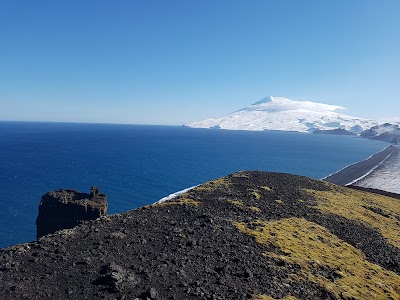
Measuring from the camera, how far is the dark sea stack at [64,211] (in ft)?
158

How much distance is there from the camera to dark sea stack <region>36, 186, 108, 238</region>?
158 ft

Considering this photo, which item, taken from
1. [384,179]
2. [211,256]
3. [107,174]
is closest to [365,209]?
[211,256]

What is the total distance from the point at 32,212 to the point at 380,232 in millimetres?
72901

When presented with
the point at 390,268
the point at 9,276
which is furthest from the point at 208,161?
the point at 9,276

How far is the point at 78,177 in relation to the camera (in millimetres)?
113625

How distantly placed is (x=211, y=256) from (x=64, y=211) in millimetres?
35291

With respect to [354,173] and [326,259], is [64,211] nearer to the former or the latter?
[326,259]

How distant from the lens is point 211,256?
21719 millimetres

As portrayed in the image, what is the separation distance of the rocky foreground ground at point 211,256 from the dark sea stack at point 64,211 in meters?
19.8

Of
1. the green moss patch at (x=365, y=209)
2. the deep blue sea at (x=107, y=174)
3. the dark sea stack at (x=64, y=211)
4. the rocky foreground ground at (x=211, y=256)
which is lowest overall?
the deep blue sea at (x=107, y=174)

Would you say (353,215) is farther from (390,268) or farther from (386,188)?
(386,188)

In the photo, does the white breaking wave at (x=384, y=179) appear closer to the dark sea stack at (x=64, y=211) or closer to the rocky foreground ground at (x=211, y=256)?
the rocky foreground ground at (x=211, y=256)

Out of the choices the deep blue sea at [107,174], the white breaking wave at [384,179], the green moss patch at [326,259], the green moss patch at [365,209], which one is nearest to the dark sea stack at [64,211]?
the deep blue sea at [107,174]

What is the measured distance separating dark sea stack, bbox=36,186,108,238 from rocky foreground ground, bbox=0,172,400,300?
19.8 m
